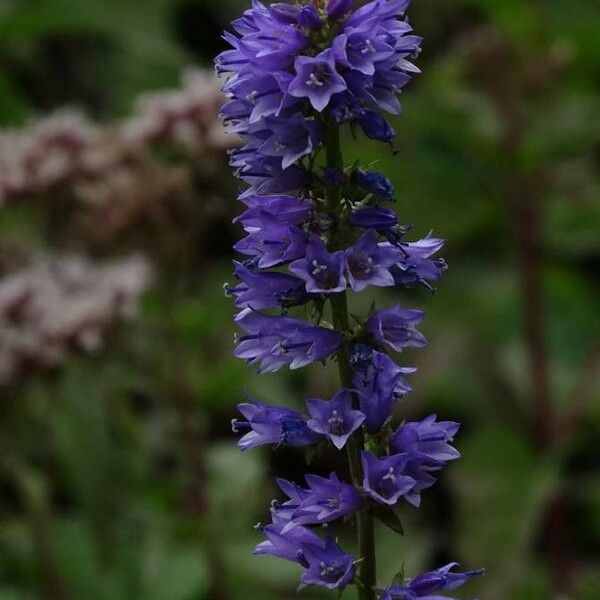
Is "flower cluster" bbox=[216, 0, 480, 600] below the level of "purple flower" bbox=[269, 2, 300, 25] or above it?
below

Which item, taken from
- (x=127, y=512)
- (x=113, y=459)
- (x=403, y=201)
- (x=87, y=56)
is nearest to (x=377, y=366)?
(x=113, y=459)

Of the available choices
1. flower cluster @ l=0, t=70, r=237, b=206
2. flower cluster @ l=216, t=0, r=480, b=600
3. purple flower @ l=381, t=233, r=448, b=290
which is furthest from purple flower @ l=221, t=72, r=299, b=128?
flower cluster @ l=0, t=70, r=237, b=206

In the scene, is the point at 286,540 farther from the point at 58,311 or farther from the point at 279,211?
the point at 58,311

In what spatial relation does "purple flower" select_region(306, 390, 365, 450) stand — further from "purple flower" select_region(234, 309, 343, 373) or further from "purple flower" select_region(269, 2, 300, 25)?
"purple flower" select_region(269, 2, 300, 25)

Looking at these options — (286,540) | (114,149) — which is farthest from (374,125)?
(114,149)

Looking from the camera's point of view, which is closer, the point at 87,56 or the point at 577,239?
the point at 577,239

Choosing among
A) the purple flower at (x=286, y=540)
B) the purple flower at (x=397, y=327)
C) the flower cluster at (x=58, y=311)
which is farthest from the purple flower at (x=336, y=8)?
the flower cluster at (x=58, y=311)

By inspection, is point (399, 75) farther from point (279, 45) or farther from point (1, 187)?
point (1, 187)
